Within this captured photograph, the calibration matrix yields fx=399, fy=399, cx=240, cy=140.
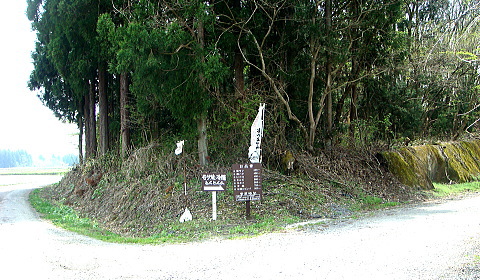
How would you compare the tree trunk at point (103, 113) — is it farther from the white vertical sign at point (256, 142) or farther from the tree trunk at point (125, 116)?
the white vertical sign at point (256, 142)

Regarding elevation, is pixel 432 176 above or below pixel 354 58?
below

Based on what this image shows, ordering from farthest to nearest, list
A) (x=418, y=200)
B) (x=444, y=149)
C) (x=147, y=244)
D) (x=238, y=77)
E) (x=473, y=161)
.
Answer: (x=473, y=161) → (x=444, y=149) → (x=238, y=77) → (x=418, y=200) → (x=147, y=244)

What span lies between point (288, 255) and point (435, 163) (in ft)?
38.5

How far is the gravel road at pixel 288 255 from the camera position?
502 centimetres

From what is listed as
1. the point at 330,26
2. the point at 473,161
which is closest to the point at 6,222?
the point at 330,26

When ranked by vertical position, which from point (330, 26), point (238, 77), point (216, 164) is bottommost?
point (216, 164)

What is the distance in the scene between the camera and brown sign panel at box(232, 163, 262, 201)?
9.07 meters

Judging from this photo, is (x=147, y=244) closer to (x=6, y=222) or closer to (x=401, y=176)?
(x=6, y=222)

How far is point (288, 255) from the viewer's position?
5871 millimetres

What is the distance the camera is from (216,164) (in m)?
12.2

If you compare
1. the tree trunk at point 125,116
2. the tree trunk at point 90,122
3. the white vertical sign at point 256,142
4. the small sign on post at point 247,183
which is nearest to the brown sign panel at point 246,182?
the small sign on post at point 247,183

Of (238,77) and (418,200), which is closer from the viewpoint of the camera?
(418,200)

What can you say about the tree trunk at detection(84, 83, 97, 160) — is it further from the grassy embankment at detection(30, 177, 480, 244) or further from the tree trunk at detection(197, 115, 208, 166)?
the tree trunk at detection(197, 115, 208, 166)

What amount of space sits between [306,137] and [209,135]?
10.6ft
